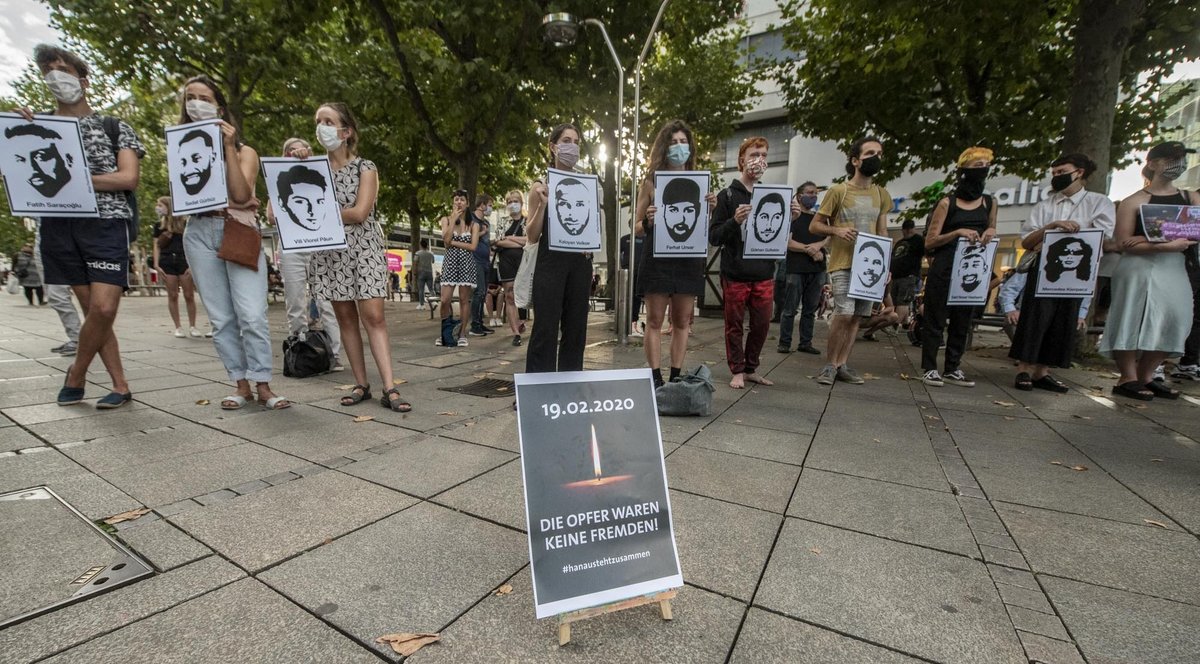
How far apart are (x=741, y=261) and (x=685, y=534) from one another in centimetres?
294

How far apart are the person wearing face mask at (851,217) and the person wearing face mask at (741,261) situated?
77 cm

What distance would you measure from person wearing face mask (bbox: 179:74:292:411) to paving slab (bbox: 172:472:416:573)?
5.58 feet

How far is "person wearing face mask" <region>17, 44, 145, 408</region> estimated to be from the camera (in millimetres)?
3141

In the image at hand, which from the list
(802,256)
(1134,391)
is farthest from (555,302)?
(1134,391)

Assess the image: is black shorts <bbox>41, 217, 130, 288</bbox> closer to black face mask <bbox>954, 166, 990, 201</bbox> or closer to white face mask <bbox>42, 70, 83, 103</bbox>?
white face mask <bbox>42, 70, 83, 103</bbox>

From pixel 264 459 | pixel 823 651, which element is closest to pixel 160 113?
pixel 264 459

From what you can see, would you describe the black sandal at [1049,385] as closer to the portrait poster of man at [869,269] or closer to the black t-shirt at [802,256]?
the portrait poster of man at [869,269]

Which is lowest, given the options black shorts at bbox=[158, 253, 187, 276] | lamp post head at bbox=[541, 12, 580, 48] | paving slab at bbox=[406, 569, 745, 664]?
paving slab at bbox=[406, 569, 745, 664]

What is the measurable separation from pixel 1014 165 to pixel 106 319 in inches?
564

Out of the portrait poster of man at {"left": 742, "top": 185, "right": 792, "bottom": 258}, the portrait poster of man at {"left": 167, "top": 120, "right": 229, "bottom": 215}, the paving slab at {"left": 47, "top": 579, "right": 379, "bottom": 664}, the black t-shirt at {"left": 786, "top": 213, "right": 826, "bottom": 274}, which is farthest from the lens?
the black t-shirt at {"left": 786, "top": 213, "right": 826, "bottom": 274}

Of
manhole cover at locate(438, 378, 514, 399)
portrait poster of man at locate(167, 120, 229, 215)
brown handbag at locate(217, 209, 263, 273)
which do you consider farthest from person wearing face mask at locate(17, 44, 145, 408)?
manhole cover at locate(438, 378, 514, 399)

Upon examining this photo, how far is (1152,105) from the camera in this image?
9234 millimetres
